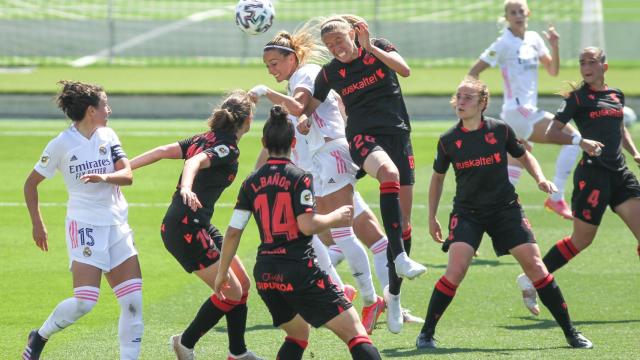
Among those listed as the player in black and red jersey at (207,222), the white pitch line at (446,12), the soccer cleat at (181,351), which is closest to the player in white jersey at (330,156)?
the player in black and red jersey at (207,222)

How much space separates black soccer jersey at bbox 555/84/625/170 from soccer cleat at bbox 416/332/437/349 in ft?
8.20

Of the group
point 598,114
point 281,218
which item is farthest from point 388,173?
point 598,114

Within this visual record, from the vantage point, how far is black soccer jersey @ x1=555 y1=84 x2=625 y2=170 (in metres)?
9.73

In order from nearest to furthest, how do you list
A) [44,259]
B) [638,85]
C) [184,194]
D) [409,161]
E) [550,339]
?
[184,194] < [550,339] < [409,161] < [44,259] < [638,85]

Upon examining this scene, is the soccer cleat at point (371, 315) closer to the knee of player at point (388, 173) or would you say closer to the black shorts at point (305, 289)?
the knee of player at point (388, 173)

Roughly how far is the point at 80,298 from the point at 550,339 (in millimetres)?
3769

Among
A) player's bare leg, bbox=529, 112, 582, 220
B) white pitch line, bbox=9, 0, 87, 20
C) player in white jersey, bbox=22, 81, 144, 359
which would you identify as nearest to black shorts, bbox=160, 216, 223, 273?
player in white jersey, bbox=22, 81, 144, 359

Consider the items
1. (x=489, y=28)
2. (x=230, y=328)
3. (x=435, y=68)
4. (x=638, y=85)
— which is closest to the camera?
(x=230, y=328)

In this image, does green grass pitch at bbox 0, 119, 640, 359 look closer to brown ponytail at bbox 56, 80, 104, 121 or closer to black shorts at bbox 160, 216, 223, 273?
black shorts at bbox 160, 216, 223, 273

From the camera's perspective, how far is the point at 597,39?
3161cm

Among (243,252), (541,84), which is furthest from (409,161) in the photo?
(541,84)

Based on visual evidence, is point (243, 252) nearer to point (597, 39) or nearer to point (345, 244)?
point (345, 244)

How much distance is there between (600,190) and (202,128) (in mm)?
13118

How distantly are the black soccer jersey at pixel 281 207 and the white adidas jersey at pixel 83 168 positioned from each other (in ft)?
4.39
